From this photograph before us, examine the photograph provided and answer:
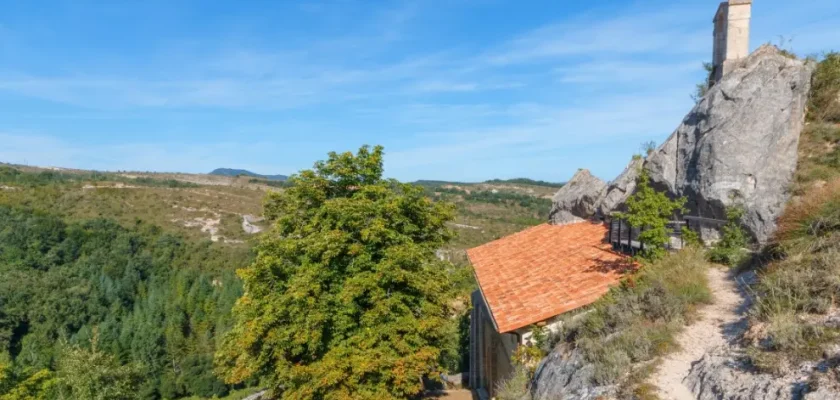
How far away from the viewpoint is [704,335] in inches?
258

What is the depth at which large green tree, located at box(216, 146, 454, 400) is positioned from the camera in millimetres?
11492

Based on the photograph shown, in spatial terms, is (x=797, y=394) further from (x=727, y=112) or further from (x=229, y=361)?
(x=229, y=361)

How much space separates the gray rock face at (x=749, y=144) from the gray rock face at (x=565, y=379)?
15.9ft

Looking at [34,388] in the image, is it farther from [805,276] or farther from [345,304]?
[805,276]

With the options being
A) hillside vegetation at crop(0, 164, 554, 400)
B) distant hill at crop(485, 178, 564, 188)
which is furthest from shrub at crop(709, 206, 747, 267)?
distant hill at crop(485, 178, 564, 188)

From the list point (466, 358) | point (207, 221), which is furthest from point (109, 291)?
point (466, 358)

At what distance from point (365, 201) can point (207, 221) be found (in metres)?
74.6

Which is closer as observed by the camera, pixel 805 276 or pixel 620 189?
pixel 805 276

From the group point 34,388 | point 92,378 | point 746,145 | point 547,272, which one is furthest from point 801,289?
point 34,388

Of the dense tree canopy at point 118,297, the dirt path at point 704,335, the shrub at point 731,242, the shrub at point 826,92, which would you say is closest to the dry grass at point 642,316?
the dirt path at point 704,335

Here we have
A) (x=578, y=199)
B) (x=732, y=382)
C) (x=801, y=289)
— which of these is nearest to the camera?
(x=732, y=382)

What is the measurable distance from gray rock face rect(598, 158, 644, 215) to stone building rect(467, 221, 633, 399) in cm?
80

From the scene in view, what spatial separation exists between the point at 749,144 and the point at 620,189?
581 centimetres

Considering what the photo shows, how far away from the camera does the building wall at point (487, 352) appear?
12.4 m
